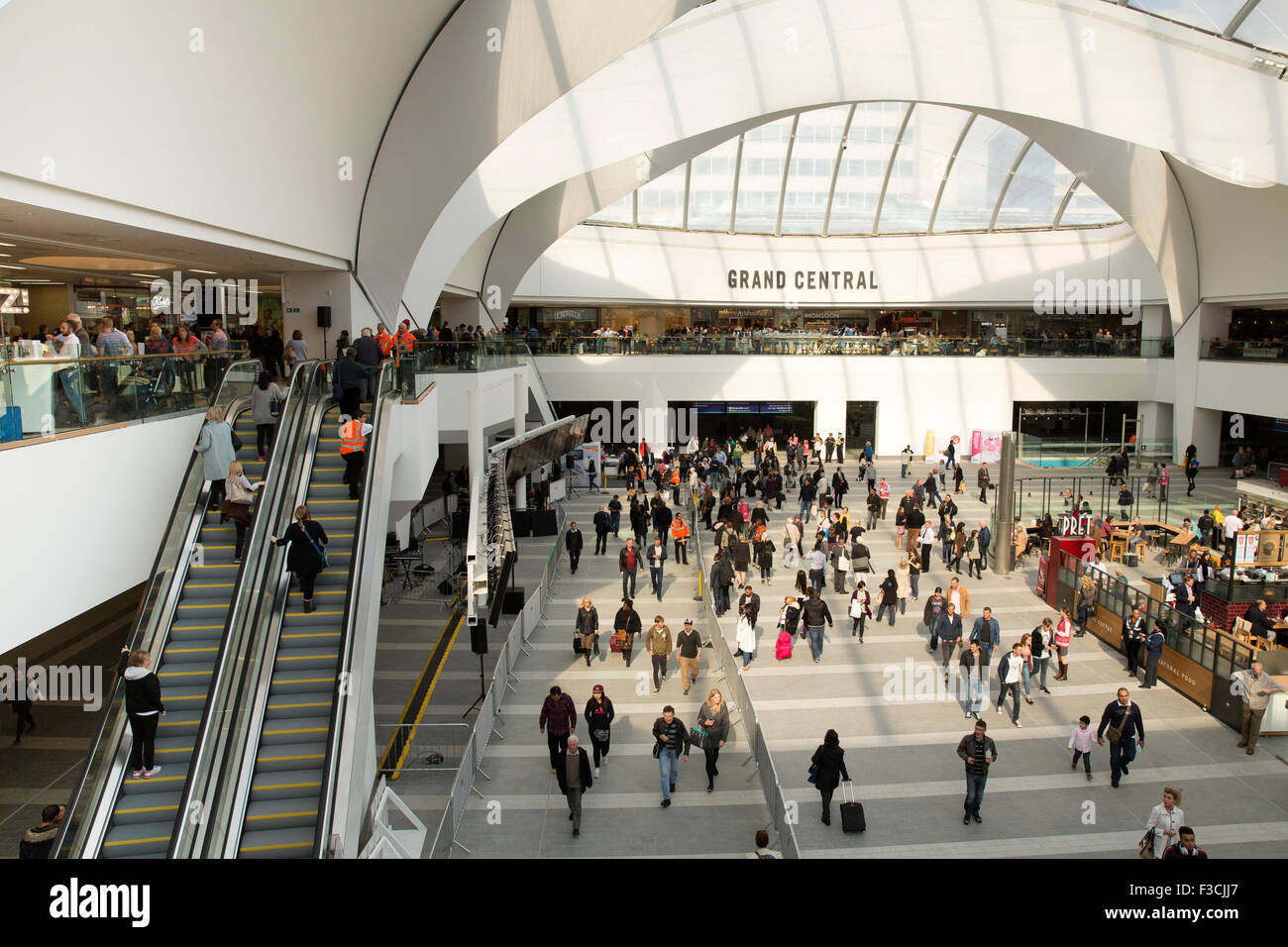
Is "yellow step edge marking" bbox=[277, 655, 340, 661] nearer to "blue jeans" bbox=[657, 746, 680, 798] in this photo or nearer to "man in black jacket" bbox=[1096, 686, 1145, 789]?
"blue jeans" bbox=[657, 746, 680, 798]

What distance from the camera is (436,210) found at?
17.0 metres

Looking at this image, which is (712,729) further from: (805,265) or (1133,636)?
(805,265)

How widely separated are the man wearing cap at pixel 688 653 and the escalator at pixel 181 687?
5.56 metres

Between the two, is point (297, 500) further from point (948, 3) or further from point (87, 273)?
point (948, 3)

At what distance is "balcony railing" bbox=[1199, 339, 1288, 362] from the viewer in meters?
26.8

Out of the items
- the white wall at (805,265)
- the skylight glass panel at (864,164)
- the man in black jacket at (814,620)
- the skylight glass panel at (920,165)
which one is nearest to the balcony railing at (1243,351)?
the white wall at (805,265)

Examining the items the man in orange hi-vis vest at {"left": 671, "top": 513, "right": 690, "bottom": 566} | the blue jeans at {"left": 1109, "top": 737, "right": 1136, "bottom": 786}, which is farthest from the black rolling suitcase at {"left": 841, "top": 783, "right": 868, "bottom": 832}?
the man in orange hi-vis vest at {"left": 671, "top": 513, "right": 690, "bottom": 566}

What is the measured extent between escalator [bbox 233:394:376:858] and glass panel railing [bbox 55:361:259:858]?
0.98m

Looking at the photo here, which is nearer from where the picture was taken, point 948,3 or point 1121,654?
point 1121,654

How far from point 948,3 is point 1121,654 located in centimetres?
1492

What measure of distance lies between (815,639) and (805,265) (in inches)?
1051

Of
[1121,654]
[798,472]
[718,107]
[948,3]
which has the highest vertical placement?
[948,3]

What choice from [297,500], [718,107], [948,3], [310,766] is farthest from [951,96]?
[310,766]

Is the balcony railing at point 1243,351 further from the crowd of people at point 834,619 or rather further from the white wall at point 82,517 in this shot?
the white wall at point 82,517
